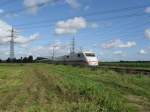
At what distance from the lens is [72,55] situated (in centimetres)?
7438

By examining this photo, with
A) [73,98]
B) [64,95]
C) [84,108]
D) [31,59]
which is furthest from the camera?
[31,59]

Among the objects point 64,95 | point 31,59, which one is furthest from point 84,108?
point 31,59

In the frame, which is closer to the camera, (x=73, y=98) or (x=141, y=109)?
(x=141, y=109)

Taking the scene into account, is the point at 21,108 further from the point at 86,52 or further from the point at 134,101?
the point at 86,52

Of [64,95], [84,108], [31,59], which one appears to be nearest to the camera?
[84,108]

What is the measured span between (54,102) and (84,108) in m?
2.71

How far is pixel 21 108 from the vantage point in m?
14.0

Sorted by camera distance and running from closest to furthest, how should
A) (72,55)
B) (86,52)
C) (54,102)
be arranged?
1. (54,102)
2. (86,52)
3. (72,55)

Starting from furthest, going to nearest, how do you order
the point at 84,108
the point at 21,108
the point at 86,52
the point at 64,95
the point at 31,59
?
the point at 31,59
the point at 86,52
the point at 64,95
the point at 21,108
the point at 84,108

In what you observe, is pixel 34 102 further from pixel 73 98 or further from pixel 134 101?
pixel 134 101

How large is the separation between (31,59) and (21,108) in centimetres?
11276

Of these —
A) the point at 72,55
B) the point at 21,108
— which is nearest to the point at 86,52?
the point at 72,55

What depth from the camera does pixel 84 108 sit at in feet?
43.0

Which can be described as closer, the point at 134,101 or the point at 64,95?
the point at 134,101
